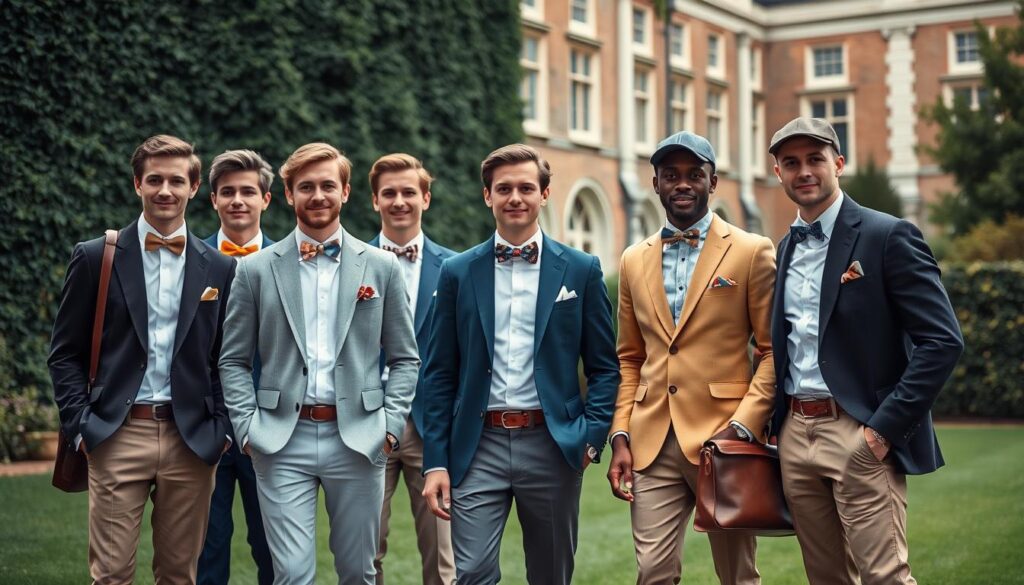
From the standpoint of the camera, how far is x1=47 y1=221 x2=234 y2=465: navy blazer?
5125 millimetres

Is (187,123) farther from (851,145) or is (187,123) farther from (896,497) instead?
(851,145)

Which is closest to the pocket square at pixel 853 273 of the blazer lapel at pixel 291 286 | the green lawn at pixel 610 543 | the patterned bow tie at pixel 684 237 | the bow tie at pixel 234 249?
the patterned bow tie at pixel 684 237

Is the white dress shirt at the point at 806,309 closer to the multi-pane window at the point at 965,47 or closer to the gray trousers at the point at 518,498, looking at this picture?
the gray trousers at the point at 518,498

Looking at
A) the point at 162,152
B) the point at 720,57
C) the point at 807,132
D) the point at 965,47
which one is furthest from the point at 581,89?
the point at 807,132

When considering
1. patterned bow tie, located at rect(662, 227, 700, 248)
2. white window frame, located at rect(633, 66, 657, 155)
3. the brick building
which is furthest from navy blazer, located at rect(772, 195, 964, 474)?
white window frame, located at rect(633, 66, 657, 155)

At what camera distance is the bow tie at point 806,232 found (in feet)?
16.3

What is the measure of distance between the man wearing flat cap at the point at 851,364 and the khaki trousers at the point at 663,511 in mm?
413

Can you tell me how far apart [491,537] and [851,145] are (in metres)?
36.7

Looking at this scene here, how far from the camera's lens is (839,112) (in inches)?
1564

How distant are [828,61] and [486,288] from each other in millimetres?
36714

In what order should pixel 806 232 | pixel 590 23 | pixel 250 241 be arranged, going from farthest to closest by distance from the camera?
pixel 590 23
pixel 250 241
pixel 806 232

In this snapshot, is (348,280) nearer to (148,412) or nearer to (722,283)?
(148,412)

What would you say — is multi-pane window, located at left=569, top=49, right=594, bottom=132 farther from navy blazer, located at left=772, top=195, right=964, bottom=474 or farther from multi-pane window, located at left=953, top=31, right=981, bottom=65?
navy blazer, located at left=772, top=195, right=964, bottom=474

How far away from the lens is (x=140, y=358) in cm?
517
